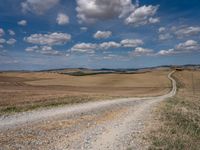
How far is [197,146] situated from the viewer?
13.0 metres

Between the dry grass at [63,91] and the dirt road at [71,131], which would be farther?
the dry grass at [63,91]

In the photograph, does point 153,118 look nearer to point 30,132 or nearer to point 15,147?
point 30,132

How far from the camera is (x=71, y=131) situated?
603 inches

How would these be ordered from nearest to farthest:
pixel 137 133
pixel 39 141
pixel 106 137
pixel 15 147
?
pixel 15 147 < pixel 39 141 < pixel 106 137 < pixel 137 133

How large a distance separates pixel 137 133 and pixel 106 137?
7.46 feet

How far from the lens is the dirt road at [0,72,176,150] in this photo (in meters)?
12.5

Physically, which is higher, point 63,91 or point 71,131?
point 71,131

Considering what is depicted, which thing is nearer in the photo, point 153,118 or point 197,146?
point 197,146

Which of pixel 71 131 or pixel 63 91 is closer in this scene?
pixel 71 131

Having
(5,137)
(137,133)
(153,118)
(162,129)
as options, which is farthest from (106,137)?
(153,118)

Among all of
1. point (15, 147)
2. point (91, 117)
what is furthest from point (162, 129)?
point (15, 147)

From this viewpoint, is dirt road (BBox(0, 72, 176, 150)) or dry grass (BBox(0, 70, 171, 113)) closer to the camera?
dirt road (BBox(0, 72, 176, 150))

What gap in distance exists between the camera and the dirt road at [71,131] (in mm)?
12516

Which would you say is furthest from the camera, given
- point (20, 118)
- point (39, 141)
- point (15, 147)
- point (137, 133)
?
point (20, 118)
